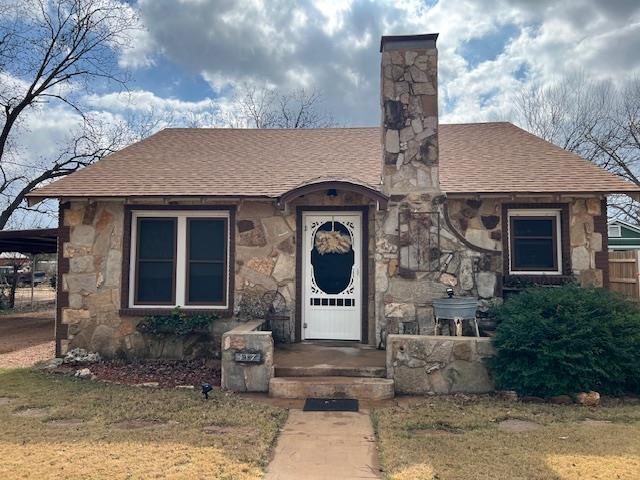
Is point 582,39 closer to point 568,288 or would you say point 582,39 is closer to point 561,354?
point 568,288

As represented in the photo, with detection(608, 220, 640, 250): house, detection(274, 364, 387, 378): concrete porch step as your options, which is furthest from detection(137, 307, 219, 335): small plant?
detection(608, 220, 640, 250): house

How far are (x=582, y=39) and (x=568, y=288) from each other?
1107cm

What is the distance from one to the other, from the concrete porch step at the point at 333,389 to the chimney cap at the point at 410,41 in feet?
17.9

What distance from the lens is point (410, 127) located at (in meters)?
7.09

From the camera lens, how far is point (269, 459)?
382 centimetres

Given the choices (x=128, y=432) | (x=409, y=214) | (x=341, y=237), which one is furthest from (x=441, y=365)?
(x=128, y=432)

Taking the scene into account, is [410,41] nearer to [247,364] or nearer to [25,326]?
[247,364]

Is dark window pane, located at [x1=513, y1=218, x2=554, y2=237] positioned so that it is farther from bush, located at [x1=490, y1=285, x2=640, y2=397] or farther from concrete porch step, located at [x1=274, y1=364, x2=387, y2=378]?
concrete porch step, located at [x1=274, y1=364, x2=387, y2=378]

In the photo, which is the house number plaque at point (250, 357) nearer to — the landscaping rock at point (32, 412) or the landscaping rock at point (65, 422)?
the landscaping rock at point (65, 422)

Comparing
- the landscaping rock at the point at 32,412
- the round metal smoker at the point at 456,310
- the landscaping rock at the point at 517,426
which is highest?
the round metal smoker at the point at 456,310

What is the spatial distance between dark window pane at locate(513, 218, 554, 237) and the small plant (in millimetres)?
5514

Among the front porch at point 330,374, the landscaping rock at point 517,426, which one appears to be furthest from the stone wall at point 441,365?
the landscaping rock at point 517,426

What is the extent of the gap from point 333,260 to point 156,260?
10.5 ft

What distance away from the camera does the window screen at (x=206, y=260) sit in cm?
776
